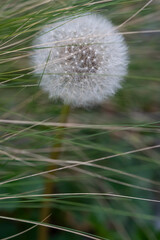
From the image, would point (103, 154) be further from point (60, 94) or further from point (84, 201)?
point (60, 94)

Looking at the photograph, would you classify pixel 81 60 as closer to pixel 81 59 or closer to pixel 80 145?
pixel 81 59

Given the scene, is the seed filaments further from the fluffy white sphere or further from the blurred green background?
the blurred green background

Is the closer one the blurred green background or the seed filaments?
the seed filaments

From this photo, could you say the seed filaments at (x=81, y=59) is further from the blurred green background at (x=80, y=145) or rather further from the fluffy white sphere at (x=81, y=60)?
the blurred green background at (x=80, y=145)

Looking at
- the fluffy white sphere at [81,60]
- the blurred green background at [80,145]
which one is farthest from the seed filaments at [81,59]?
the blurred green background at [80,145]

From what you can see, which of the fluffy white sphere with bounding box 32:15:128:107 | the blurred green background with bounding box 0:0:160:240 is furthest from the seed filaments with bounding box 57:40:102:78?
the blurred green background with bounding box 0:0:160:240

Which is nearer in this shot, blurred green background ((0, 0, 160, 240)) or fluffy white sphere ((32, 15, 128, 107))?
fluffy white sphere ((32, 15, 128, 107))
